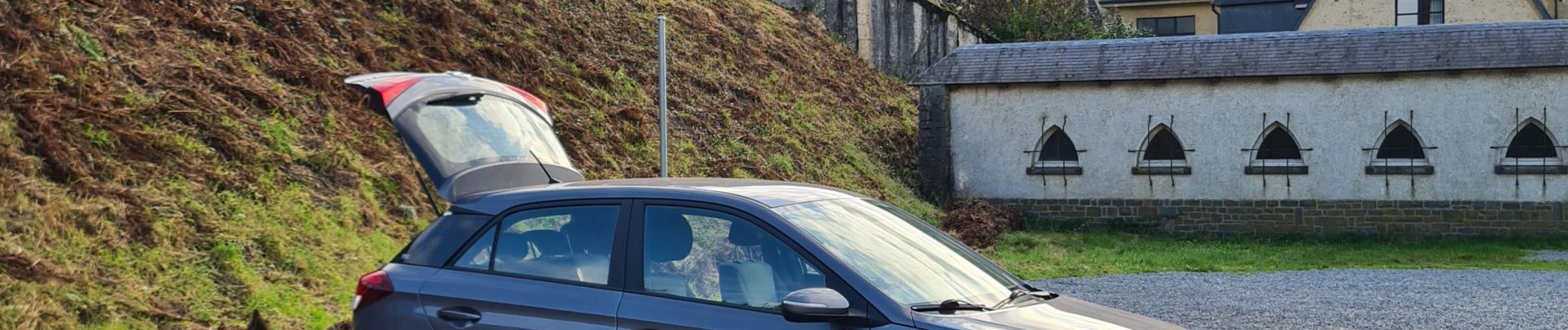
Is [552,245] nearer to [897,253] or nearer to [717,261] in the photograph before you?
[717,261]

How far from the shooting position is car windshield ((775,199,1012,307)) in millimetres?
5348

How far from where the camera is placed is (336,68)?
48.0 feet

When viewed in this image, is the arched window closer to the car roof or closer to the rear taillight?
the car roof

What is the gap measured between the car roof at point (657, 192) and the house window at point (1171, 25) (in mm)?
38450

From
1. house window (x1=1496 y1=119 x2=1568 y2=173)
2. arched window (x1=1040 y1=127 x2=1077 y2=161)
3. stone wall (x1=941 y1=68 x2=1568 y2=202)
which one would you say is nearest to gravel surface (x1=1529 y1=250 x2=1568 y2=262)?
stone wall (x1=941 y1=68 x2=1568 y2=202)

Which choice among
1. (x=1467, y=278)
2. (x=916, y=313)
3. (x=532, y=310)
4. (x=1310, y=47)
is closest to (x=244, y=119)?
(x=532, y=310)

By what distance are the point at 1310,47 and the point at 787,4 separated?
10754 millimetres

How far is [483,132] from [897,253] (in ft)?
10.4

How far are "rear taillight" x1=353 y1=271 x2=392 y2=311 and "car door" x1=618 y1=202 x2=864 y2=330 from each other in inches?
44.2

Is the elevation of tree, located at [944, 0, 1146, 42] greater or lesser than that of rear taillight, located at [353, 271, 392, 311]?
greater

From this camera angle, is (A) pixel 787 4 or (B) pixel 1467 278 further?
(A) pixel 787 4

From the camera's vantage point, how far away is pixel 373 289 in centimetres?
585

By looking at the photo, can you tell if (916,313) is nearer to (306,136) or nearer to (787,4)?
(306,136)

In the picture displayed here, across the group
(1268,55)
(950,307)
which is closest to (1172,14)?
(1268,55)
